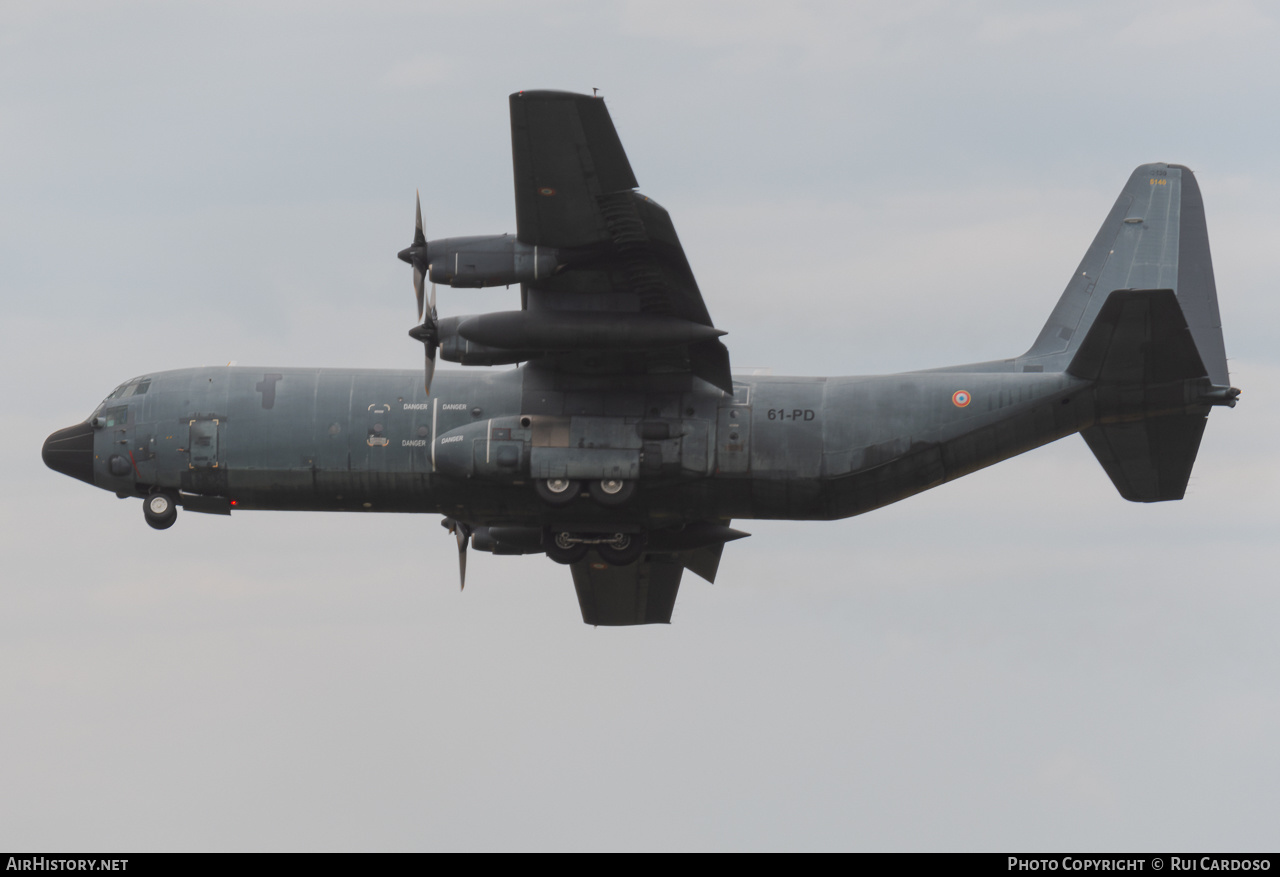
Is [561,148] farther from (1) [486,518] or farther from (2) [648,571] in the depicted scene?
(2) [648,571]

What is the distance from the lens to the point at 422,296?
2900cm

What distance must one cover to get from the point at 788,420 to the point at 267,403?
9.45m

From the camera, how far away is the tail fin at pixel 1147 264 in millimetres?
31953

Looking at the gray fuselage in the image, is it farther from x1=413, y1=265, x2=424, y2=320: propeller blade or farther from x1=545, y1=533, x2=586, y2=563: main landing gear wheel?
x1=413, y1=265, x2=424, y2=320: propeller blade

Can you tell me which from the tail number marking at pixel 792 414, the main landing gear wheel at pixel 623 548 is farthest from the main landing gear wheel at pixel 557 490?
the tail number marking at pixel 792 414

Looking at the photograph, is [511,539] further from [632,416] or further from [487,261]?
[487,261]

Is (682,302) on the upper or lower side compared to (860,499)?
upper

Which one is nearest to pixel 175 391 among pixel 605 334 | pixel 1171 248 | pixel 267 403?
pixel 267 403

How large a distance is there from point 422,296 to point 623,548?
618 cm

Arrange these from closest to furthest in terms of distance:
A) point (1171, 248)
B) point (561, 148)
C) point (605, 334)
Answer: point (561, 148) → point (605, 334) → point (1171, 248)

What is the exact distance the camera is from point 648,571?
36.4 meters

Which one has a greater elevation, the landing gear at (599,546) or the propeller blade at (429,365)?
the propeller blade at (429,365)

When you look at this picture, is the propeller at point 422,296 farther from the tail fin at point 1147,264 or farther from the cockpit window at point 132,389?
the tail fin at point 1147,264

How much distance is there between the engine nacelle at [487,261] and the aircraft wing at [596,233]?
22cm
